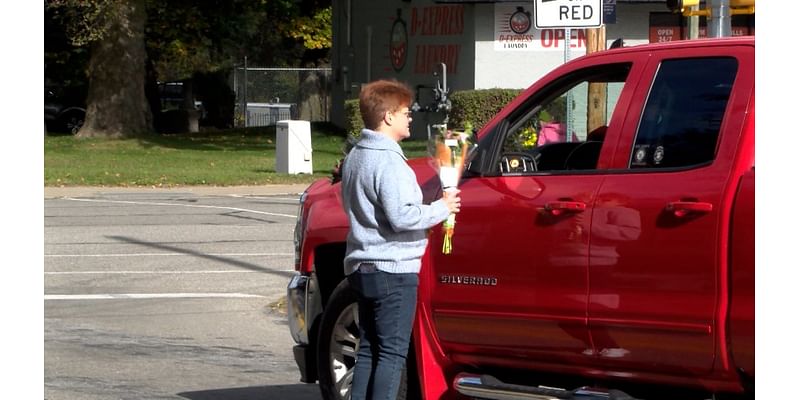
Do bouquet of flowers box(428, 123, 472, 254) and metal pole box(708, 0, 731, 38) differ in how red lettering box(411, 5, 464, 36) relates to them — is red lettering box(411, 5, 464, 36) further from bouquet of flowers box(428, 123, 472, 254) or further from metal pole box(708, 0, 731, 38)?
bouquet of flowers box(428, 123, 472, 254)

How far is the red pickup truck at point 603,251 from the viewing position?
5898 millimetres

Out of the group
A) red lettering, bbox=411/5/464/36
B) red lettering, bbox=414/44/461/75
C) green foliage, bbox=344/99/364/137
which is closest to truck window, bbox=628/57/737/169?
green foliage, bbox=344/99/364/137

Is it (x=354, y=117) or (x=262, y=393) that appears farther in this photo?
(x=354, y=117)

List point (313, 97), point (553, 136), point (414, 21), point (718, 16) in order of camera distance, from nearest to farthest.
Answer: point (553, 136)
point (718, 16)
point (414, 21)
point (313, 97)

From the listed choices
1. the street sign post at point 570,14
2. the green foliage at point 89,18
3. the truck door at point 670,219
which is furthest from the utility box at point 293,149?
the truck door at point 670,219

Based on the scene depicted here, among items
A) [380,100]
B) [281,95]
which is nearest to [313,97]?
[281,95]

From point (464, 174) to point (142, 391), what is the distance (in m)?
2.78

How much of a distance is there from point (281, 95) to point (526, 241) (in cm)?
4678

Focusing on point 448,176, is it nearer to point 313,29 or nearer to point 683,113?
point 683,113

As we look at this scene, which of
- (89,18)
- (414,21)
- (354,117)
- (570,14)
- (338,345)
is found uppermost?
(414,21)

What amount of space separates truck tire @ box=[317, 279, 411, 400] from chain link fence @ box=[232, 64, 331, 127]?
42.2m

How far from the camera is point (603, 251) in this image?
621cm
